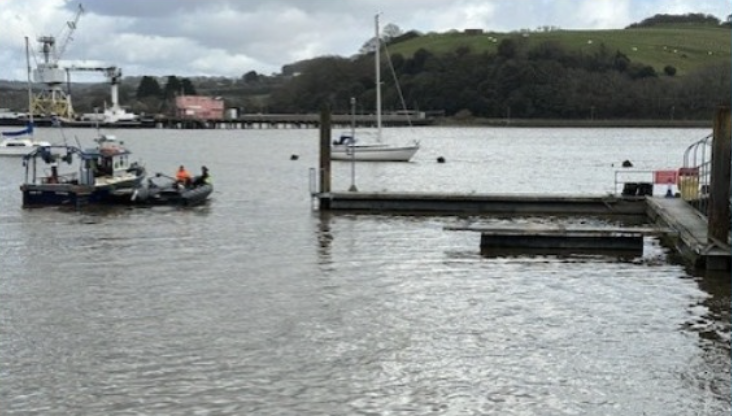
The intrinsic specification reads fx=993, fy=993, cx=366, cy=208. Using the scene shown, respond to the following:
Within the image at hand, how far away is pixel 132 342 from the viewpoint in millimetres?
17172

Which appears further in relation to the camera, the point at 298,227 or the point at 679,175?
the point at 679,175

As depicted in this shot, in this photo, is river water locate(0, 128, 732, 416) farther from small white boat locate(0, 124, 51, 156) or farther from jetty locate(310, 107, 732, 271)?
small white boat locate(0, 124, 51, 156)

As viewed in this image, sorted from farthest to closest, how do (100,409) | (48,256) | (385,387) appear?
(48,256) → (385,387) → (100,409)

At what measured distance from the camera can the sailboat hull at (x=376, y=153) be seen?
87.4 m

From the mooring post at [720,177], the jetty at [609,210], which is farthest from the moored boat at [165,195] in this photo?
the mooring post at [720,177]

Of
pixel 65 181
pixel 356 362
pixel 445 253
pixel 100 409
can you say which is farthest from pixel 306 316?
pixel 65 181

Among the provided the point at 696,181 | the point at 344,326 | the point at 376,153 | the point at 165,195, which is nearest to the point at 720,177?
the point at 696,181

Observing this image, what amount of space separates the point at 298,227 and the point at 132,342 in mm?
17765

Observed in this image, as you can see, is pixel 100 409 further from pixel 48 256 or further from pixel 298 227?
pixel 298 227

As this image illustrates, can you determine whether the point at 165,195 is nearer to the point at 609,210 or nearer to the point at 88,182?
the point at 88,182

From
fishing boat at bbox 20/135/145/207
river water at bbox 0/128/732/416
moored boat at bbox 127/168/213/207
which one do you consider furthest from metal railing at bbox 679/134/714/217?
fishing boat at bbox 20/135/145/207

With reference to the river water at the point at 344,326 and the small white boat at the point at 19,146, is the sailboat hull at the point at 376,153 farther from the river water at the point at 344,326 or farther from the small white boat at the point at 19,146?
the river water at the point at 344,326

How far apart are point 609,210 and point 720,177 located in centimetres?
1321

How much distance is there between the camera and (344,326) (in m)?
18.3
